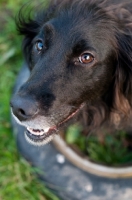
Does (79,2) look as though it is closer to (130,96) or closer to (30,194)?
(130,96)

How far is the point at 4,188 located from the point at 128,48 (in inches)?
51.7

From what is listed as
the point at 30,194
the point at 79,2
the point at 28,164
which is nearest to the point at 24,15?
the point at 79,2

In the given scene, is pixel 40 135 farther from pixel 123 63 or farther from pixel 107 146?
pixel 107 146

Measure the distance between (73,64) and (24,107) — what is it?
12.8 inches

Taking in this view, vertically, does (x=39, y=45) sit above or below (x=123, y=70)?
above

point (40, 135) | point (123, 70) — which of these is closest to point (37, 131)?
point (40, 135)

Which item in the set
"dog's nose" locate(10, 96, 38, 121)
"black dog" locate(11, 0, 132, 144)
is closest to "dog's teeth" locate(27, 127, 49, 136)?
"black dog" locate(11, 0, 132, 144)

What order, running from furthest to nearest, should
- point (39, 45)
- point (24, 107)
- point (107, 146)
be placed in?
point (107, 146), point (39, 45), point (24, 107)

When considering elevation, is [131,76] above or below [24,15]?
below

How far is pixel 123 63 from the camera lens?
2.20 metres

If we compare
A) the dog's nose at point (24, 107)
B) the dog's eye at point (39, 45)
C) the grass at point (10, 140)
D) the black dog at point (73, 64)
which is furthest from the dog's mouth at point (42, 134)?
the grass at point (10, 140)

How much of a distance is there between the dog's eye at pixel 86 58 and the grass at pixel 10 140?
3.46 ft

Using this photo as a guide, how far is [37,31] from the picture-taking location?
2389mm

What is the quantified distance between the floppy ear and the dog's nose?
515 millimetres
